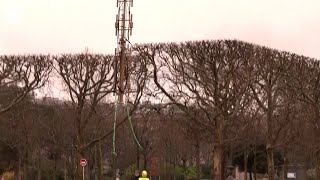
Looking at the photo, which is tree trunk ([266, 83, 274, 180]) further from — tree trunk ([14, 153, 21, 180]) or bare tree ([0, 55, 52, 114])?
tree trunk ([14, 153, 21, 180])

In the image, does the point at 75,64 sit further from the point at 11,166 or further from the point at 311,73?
the point at 11,166

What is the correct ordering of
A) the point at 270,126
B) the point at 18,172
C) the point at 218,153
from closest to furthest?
the point at 218,153 < the point at 270,126 < the point at 18,172

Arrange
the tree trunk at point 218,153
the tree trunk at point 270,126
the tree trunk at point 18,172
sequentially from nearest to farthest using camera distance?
the tree trunk at point 218,153
the tree trunk at point 270,126
the tree trunk at point 18,172

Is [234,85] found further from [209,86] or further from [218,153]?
[218,153]

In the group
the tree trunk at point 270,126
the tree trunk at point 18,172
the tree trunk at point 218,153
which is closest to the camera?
the tree trunk at point 218,153

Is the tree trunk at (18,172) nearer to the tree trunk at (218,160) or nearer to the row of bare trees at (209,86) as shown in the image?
the row of bare trees at (209,86)

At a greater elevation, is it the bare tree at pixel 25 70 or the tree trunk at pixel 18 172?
the bare tree at pixel 25 70

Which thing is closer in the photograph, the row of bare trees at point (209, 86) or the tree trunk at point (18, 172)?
the row of bare trees at point (209, 86)

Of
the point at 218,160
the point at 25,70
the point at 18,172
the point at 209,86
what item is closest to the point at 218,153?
the point at 218,160

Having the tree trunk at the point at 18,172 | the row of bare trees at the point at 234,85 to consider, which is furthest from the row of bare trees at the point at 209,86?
the tree trunk at the point at 18,172

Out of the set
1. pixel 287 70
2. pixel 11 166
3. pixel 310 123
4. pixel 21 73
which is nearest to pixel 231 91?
pixel 287 70

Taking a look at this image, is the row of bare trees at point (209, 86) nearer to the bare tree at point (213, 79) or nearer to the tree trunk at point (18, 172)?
the bare tree at point (213, 79)

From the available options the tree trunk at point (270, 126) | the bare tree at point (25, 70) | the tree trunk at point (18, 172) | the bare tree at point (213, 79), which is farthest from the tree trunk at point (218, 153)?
the tree trunk at point (18, 172)

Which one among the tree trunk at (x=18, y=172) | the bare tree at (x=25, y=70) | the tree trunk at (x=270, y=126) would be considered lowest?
the tree trunk at (x=18, y=172)
